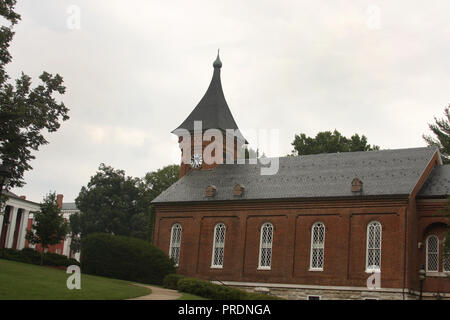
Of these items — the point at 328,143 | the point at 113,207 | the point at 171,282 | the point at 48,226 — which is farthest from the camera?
the point at 113,207

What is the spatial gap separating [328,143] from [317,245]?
24882mm

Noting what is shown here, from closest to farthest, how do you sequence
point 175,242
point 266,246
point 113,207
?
point 266,246
point 175,242
point 113,207

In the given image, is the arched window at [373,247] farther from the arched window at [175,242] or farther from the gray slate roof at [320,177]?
the arched window at [175,242]

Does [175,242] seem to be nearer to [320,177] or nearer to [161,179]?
[320,177]

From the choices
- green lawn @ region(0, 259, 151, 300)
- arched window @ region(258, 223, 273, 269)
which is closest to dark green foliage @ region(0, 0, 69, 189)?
green lawn @ region(0, 259, 151, 300)

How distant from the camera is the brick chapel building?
38844mm

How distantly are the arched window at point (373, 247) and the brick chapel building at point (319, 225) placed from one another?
6 centimetres

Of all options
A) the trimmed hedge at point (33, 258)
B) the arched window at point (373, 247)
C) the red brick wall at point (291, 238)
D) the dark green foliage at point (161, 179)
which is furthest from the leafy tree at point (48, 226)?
the dark green foliage at point (161, 179)

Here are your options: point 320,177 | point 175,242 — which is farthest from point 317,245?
point 175,242

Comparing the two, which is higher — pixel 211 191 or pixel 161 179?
pixel 161 179

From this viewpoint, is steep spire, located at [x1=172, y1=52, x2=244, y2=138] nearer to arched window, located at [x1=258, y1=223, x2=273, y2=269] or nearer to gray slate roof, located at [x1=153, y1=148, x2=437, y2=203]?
gray slate roof, located at [x1=153, y1=148, x2=437, y2=203]

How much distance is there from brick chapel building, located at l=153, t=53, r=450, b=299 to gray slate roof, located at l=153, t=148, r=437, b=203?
8 centimetres

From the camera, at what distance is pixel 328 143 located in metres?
65.1
